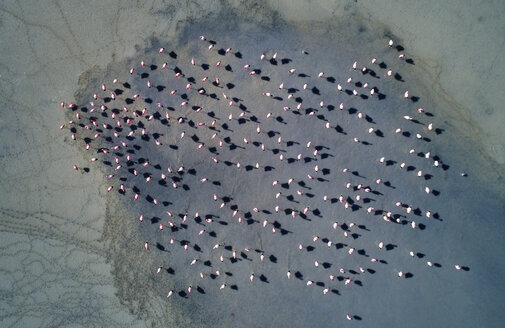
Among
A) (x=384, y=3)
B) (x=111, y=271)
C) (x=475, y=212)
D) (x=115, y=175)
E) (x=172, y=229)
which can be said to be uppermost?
(x=384, y=3)

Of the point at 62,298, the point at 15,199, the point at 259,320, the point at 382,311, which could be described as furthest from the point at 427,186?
the point at 15,199

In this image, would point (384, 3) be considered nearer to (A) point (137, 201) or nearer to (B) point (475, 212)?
(B) point (475, 212)

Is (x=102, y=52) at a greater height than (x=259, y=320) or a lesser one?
greater

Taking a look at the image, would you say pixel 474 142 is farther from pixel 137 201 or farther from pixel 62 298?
pixel 62 298

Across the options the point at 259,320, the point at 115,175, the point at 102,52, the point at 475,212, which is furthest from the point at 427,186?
the point at 102,52

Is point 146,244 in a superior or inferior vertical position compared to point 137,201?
inferior

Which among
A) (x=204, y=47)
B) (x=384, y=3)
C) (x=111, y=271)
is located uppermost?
(x=384, y=3)
